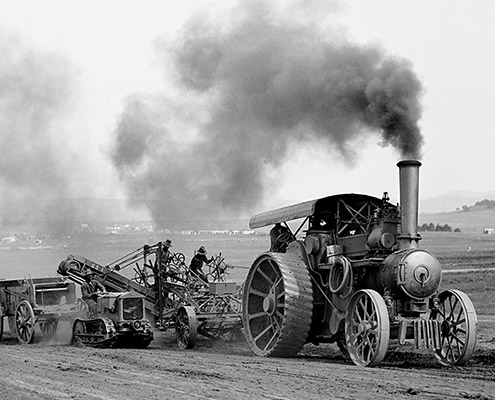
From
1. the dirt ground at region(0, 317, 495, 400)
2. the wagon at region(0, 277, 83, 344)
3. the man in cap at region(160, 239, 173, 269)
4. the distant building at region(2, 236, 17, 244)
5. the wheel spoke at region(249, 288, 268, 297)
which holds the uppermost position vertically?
the distant building at region(2, 236, 17, 244)

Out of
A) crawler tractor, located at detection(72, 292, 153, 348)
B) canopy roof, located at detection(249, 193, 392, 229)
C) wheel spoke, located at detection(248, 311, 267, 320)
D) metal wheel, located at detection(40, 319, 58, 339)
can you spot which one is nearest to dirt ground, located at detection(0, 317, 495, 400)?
wheel spoke, located at detection(248, 311, 267, 320)

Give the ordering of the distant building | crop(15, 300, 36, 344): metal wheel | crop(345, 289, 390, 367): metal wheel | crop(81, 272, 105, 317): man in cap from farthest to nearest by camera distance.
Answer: the distant building
crop(15, 300, 36, 344): metal wheel
crop(81, 272, 105, 317): man in cap
crop(345, 289, 390, 367): metal wheel

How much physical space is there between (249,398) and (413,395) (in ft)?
6.15

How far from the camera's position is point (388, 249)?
44.0 ft

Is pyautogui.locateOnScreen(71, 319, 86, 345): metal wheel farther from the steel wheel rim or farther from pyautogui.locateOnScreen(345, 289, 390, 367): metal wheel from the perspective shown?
pyautogui.locateOnScreen(345, 289, 390, 367): metal wheel

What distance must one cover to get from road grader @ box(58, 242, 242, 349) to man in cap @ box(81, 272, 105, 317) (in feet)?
0.54

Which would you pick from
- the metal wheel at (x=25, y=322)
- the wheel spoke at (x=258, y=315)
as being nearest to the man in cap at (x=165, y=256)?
the metal wheel at (x=25, y=322)

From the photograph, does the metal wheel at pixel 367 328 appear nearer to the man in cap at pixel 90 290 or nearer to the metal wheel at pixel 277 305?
the metal wheel at pixel 277 305

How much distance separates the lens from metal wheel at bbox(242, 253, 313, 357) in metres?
14.3

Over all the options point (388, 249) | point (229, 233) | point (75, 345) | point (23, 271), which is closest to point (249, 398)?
point (388, 249)

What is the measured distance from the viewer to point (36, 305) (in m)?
20.2

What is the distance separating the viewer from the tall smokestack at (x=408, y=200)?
12.9 meters

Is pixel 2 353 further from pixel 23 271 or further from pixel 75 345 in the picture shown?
pixel 23 271

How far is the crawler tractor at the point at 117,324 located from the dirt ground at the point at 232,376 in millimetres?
1296
